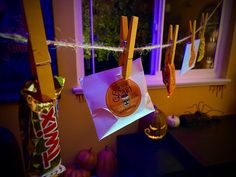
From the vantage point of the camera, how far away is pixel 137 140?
1310 mm

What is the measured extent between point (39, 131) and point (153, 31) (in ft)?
3.70

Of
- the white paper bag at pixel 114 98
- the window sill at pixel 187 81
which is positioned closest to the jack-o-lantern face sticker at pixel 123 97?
the white paper bag at pixel 114 98

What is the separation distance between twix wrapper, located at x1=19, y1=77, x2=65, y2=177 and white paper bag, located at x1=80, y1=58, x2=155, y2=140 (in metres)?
0.13

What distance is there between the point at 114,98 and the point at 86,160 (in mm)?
853

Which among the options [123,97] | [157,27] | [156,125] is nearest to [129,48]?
[123,97]

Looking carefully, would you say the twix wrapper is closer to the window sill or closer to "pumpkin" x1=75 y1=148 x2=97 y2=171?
"pumpkin" x1=75 y1=148 x2=97 y2=171

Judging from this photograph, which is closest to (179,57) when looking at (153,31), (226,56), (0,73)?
(153,31)

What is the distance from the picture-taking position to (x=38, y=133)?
0.43 meters

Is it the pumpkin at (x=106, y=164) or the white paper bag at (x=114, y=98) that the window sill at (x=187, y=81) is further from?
the white paper bag at (x=114, y=98)

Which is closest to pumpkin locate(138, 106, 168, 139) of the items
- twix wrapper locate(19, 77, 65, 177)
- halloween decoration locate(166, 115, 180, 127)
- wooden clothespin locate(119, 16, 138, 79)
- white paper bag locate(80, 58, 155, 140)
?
halloween decoration locate(166, 115, 180, 127)

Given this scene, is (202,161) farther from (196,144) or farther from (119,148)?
(119,148)

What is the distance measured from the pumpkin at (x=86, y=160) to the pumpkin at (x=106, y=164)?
43 mm

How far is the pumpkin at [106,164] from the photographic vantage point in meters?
1.29

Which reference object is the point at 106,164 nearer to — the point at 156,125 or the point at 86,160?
the point at 86,160
